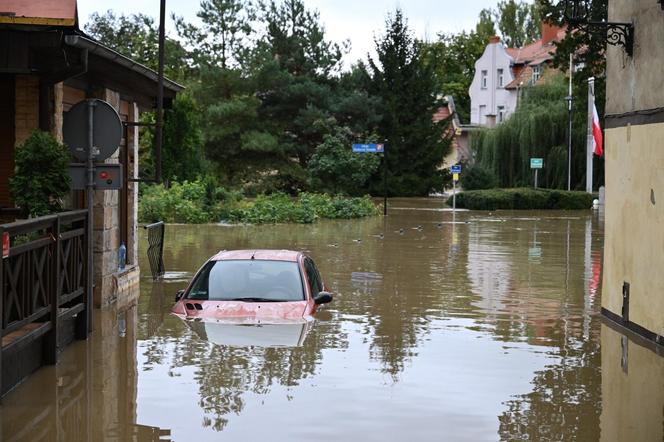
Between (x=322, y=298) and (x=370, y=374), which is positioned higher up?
(x=322, y=298)

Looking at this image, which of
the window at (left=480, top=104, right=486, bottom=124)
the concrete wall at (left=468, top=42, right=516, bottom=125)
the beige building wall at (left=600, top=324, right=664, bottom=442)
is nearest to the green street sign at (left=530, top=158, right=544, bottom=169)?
the concrete wall at (left=468, top=42, right=516, bottom=125)

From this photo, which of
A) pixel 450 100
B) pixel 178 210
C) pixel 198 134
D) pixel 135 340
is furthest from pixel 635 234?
pixel 450 100

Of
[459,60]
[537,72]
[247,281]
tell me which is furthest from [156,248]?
[459,60]

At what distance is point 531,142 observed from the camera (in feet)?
Result: 212

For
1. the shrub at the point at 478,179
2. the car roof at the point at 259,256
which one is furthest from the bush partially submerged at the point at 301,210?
the car roof at the point at 259,256

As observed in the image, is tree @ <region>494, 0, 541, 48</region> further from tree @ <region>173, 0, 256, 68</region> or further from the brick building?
the brick building

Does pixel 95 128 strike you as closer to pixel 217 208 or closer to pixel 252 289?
pixel 252 289

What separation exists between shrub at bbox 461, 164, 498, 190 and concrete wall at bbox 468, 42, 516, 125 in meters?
22.7

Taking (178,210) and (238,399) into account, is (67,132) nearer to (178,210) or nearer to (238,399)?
(238,399)

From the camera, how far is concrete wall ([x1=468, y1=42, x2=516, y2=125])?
89.4 m

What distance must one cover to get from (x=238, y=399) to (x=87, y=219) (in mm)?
4127

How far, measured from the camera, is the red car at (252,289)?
44.9 ft

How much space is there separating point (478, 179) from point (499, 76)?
27.2m

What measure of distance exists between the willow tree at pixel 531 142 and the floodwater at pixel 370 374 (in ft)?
141
